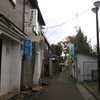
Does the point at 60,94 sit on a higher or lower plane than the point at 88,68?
lower

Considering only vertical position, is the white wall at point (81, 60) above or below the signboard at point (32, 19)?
below

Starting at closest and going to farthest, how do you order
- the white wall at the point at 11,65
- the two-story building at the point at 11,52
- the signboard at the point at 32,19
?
the two-story building at the point at 11,52, the white wall at the point at 11,65, the signboard at the point at 32,19

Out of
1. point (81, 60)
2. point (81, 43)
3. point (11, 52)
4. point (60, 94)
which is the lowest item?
point (60, 94)

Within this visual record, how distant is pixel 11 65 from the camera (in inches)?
329

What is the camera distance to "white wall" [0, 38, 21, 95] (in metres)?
7.68

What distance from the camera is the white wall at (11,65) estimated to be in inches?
302

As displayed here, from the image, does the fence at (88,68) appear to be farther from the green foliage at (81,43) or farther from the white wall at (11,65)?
the green foliage at (81,43)

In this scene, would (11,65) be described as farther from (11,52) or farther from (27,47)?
(27,47)

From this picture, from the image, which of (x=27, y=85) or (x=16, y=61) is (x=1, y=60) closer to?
(x=16, y=61)

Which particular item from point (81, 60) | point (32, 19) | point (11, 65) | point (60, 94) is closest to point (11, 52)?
point (11, 65)

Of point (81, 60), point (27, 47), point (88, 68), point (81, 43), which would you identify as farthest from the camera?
point (81, 43)

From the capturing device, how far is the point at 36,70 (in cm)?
1259

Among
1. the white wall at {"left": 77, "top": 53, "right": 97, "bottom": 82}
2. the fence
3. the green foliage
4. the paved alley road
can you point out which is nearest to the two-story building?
the paved alley road

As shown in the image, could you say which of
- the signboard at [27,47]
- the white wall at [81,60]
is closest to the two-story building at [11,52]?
the signboard at [27,47]
